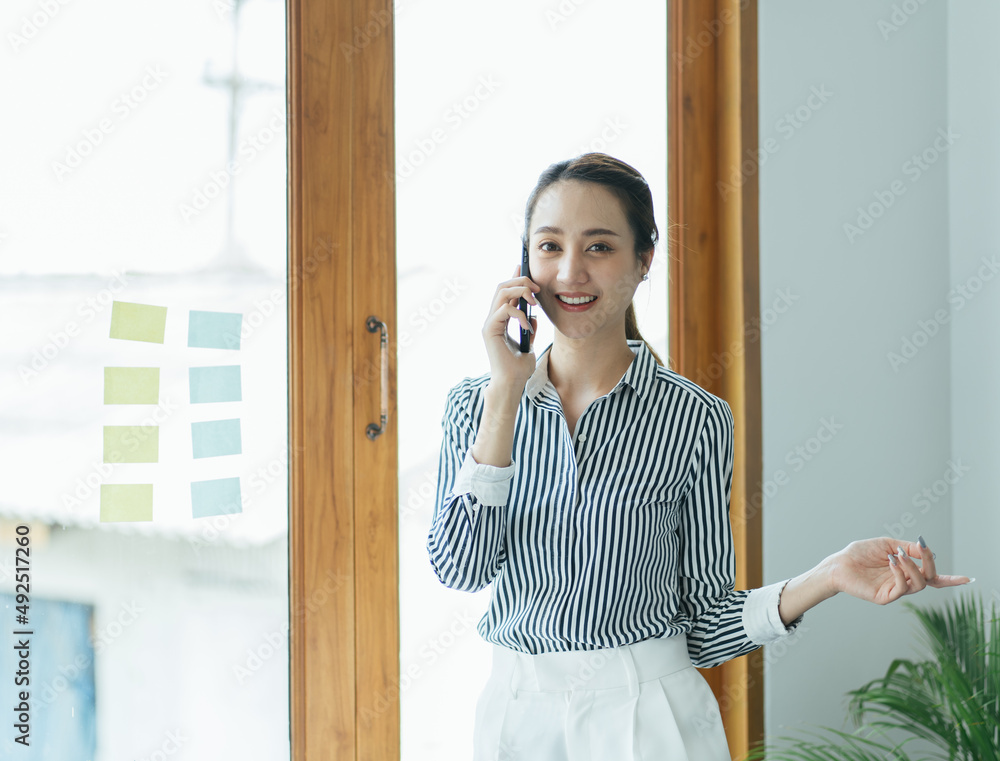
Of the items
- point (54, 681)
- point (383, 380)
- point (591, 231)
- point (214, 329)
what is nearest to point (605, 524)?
point (591, 231)

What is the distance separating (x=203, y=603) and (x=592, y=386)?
2.69ft

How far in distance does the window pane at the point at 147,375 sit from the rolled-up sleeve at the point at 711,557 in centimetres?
→ 78

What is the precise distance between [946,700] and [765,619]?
0.85 m

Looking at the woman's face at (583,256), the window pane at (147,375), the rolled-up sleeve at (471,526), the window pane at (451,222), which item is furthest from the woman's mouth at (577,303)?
the window pane at (147,375)

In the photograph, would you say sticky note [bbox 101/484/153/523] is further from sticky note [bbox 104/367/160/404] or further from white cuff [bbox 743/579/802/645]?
white cuff [bbox 743/579/802/645]

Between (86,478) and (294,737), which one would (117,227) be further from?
(294,737)

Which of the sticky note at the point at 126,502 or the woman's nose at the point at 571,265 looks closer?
the woman's nose at the point at 571,265

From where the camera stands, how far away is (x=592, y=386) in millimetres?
1192

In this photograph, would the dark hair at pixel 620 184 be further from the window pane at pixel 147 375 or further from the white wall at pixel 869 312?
the white wall at pixel 869 312

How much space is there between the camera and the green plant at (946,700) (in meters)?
1.45

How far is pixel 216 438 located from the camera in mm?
1504

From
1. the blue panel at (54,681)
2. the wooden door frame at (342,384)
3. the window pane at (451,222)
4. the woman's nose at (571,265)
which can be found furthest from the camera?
the window pane at (451,222)

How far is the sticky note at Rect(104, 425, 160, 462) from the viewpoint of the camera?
4.60 ft

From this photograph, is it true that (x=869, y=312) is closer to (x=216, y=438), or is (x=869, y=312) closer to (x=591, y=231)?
(x=591, y=231)
